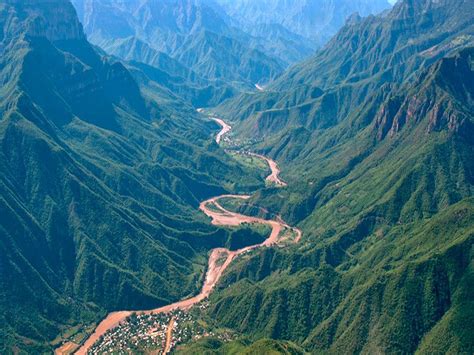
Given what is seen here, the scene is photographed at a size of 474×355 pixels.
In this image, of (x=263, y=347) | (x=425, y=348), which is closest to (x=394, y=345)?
(x=425, y=348)

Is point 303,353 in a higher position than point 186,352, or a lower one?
higher

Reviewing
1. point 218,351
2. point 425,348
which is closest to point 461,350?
point 425,348

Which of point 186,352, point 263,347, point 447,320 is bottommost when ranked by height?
point 186,352

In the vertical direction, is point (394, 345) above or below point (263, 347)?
above

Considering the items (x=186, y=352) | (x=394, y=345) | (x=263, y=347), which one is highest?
(x=394, y=345)

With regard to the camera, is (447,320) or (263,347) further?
(447,320)

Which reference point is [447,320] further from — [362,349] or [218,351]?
[218,351]

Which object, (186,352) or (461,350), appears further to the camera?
(186,352)

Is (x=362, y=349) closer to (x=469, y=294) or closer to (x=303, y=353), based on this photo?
(x=303, y=353)
